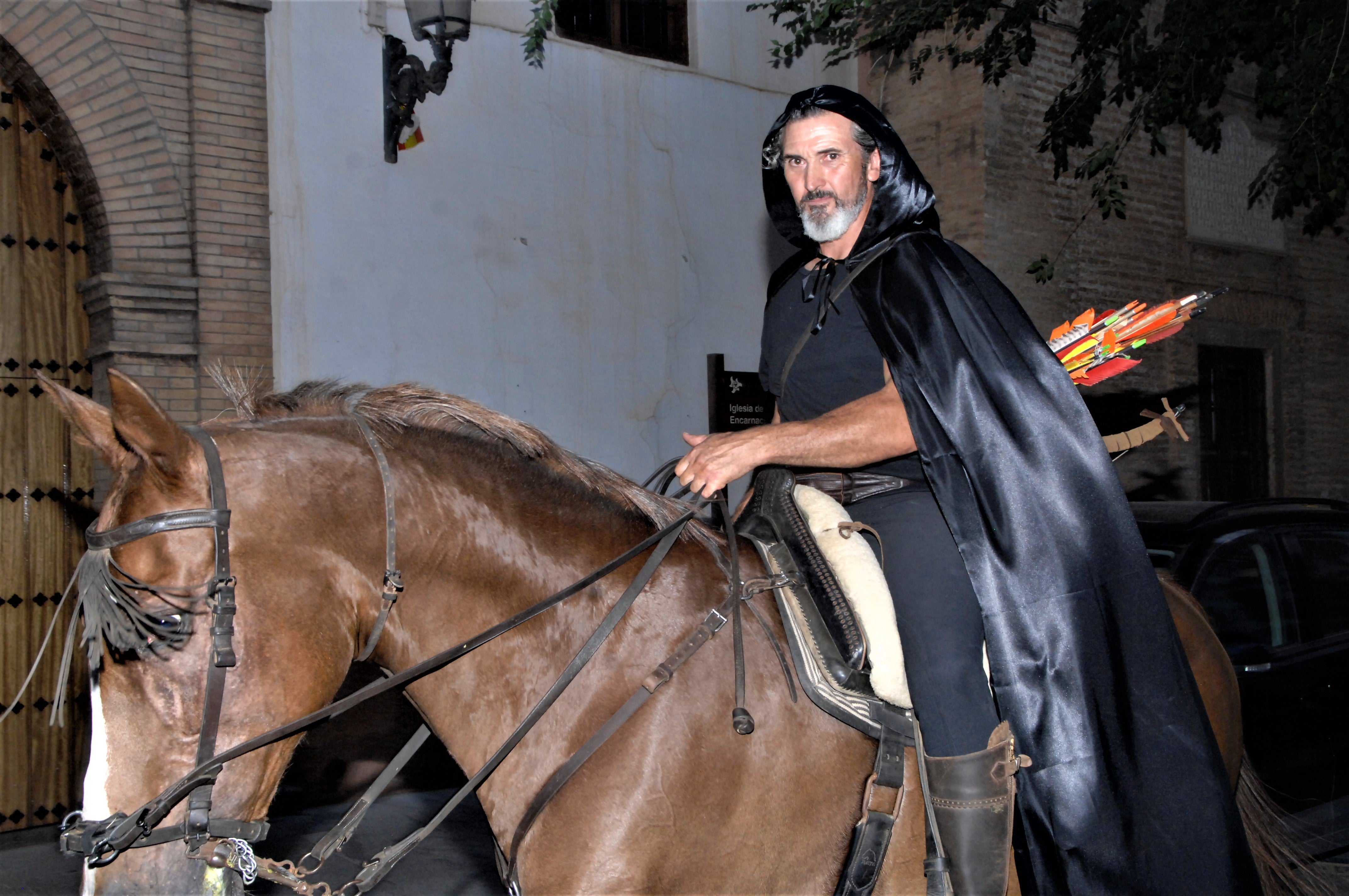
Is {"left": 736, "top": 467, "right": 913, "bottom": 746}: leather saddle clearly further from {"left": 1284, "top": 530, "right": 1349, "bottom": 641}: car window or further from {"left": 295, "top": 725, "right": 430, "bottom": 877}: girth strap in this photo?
{"left": 1284, "top": 530, "right": 1349, "bottom": 641}: car window

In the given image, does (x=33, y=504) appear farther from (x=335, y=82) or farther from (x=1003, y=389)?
(x=1003, y=389)

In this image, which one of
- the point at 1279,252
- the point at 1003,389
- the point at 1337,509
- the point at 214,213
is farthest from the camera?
the point at 1279,252

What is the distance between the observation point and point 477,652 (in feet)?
7.42

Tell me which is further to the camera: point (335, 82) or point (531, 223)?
point (531, 223)

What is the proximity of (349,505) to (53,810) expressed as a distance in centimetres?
601

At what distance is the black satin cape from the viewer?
2451 millimetres

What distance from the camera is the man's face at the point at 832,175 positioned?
2846 millimetres

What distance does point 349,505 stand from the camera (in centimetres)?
213

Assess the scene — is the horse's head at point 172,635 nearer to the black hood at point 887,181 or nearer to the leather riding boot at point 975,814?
the leather riding boot at point 975,814

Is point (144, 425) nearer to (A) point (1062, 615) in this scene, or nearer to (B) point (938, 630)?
(B) point (938, 630)

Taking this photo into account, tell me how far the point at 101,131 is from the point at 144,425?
17.6 feet

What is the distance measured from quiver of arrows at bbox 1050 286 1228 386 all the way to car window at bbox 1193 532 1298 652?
2.66 meters

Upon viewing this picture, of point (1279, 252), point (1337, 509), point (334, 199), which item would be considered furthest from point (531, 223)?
point (1279, 252)

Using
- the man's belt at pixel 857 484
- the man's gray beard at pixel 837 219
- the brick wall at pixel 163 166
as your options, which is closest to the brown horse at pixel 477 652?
the man's belt at pixel 857 484
